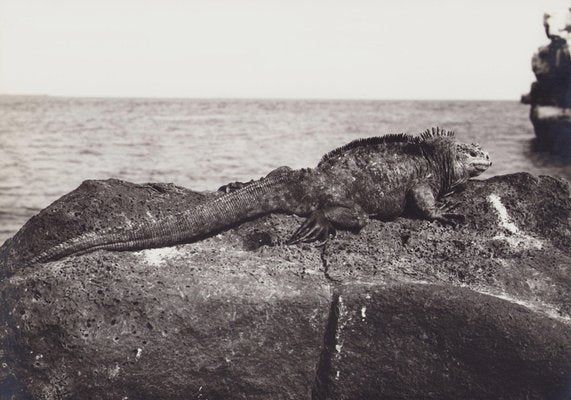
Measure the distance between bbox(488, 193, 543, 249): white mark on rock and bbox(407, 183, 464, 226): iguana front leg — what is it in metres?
0.31

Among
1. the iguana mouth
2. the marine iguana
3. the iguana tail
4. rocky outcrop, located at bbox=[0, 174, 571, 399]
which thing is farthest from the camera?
the iguana mouth

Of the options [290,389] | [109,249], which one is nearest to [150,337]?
[109,249]

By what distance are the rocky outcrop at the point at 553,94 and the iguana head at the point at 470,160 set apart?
31295mm

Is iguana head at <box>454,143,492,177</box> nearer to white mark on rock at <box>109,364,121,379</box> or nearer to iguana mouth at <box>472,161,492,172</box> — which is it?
iguana mouth at <box>472,161,492,172</box>

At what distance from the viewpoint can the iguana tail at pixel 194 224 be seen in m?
4.30

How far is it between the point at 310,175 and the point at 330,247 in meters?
0.63

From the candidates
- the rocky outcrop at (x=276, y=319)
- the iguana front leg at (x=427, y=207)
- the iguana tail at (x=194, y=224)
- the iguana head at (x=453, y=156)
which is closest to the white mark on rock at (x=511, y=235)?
the rocky outcrop at (x=276, y=319)

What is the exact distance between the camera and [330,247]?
15.1ft

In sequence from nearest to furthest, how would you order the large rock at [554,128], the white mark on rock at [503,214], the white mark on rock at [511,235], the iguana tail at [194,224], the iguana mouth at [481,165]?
1. the iguana tail at [194,224]
2. the white mark on rock at [511,235]
3. the white mark on rock at [503,214]
4. the iguana mouth at [481,165]
5. the large rock at [554,128]

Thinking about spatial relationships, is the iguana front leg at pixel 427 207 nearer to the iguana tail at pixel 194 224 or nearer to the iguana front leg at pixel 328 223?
the iguana front leg at pixel 328 223

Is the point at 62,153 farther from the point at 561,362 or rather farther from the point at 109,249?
the point at 561,362

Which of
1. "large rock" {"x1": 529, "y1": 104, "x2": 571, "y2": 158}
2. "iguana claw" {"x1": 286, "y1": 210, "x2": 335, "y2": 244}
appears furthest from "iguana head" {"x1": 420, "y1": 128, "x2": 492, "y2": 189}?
"large rock" {"x1": 529, "y1": 104, "x2": 571, "y2": 158}

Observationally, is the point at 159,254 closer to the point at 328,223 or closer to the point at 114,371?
the point at 114,371

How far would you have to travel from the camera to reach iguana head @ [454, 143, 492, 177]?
17.6 feet
